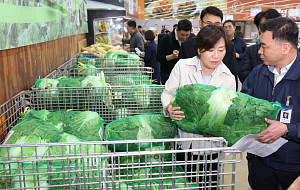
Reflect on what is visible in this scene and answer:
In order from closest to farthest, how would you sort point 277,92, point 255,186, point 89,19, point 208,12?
point 277,92
point 255,186
point 208,12
point 89,19

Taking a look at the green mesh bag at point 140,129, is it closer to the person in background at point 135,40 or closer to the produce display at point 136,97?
the produce display at point 136,97

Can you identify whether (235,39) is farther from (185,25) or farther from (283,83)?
(283,83)

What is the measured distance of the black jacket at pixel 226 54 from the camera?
223 cm

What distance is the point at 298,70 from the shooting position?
1477 millimetres

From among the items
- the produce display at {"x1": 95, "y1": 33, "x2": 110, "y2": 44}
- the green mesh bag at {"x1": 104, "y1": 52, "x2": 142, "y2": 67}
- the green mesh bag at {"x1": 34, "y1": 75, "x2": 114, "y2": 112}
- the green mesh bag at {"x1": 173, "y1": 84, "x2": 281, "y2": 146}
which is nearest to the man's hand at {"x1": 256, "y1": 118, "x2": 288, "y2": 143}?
the green mesh bag at {"x1": 173, "y1": 84, "x2": 281, "y2": 146}

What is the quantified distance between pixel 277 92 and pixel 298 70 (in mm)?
156

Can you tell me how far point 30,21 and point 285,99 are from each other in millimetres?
1908

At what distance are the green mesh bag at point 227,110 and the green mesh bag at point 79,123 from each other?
68 cm

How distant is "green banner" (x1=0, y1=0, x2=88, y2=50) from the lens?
66.7 inches

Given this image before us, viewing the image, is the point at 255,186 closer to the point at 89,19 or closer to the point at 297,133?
the point at 297,133

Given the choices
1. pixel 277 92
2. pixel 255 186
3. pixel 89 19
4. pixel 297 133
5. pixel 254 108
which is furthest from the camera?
pixel 89 19

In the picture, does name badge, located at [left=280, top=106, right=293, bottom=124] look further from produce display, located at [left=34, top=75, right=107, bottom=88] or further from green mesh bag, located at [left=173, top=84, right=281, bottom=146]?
produce display, located at [left=34, top=75, right=107, bottom=88]

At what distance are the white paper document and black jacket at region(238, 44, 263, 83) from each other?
1.45 meters

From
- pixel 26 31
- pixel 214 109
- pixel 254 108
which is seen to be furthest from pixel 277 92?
pixel 26 31
